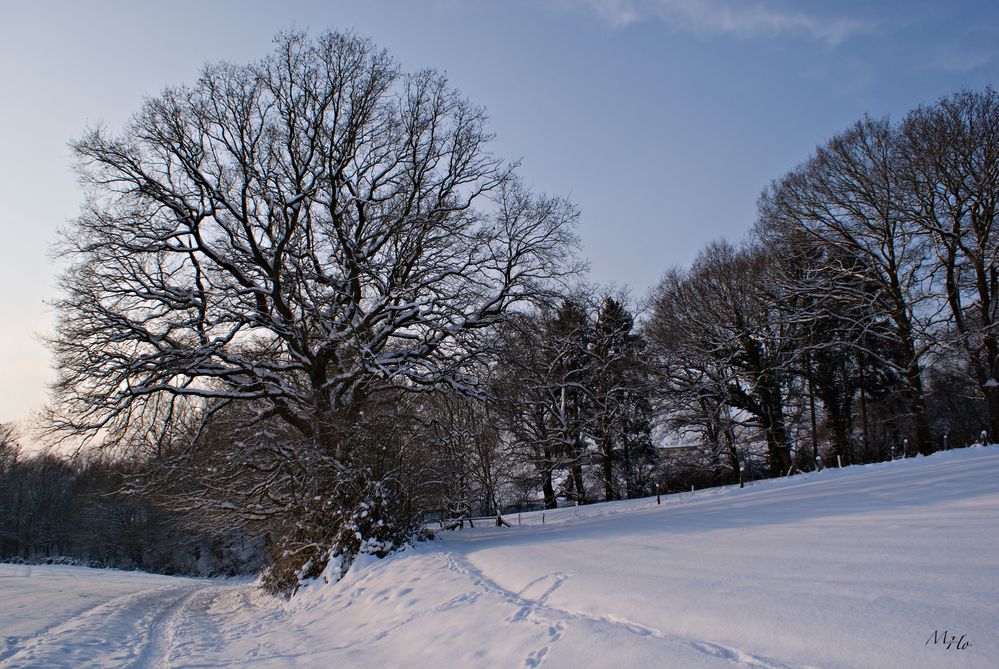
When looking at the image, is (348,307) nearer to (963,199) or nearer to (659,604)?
(659,604)

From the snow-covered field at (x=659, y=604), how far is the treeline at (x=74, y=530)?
34.6m

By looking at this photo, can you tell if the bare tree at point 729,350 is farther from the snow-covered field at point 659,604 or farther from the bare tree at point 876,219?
the snow-covered field at point 659,604

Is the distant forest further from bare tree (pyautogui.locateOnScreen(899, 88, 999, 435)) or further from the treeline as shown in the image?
the treeline

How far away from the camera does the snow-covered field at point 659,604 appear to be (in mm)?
3906

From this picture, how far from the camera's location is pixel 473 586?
803cm

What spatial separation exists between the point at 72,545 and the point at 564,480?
5280cm

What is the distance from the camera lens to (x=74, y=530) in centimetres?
5500
